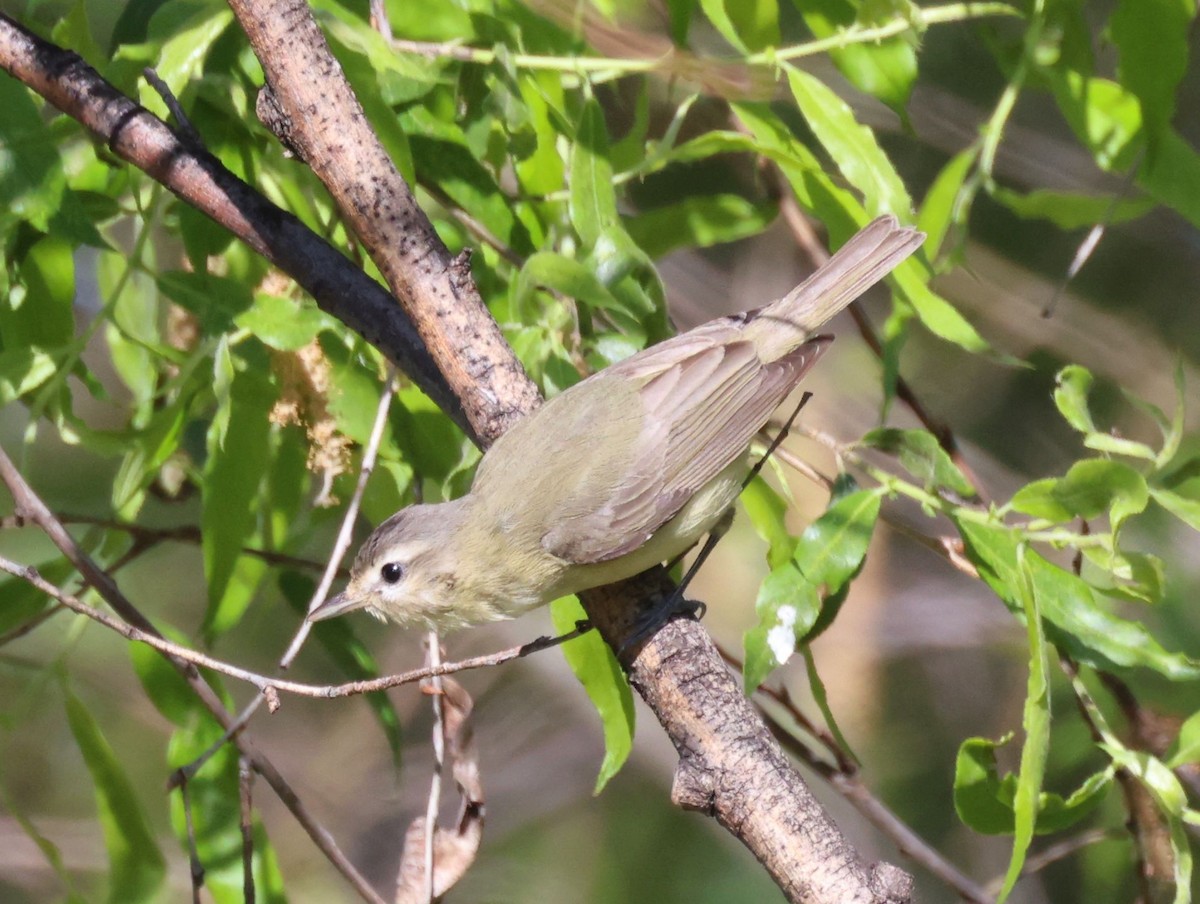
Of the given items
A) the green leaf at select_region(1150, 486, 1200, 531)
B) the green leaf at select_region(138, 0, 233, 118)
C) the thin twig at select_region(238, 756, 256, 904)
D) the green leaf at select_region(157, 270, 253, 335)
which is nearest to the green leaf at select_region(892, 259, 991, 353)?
the green leaf at select_region(1150, 486, 1200, 531)

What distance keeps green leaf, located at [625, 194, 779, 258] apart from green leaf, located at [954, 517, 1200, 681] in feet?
2.94

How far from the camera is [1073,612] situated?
234 centimetres

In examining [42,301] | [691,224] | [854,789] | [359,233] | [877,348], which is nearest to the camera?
[359,233]

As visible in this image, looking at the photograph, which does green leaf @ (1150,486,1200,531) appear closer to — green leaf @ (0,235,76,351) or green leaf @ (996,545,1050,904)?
green leaf @ (996,545,1050,904)

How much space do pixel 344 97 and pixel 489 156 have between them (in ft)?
1.81

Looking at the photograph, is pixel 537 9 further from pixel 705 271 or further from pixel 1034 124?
pixel 1034 124

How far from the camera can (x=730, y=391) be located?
300 cm

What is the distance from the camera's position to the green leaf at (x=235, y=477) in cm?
250

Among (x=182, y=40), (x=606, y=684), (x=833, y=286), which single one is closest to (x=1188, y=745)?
(x=606, y=684)

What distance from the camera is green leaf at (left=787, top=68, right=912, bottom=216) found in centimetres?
247

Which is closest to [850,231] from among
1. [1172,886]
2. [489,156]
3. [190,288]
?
[489,156]

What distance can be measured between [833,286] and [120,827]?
1988 millimetres

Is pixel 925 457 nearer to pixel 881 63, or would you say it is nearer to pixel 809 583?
pixel 809 583

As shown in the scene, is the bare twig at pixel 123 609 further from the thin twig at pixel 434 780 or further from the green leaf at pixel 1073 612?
the green leaf at pixel 1073 612
